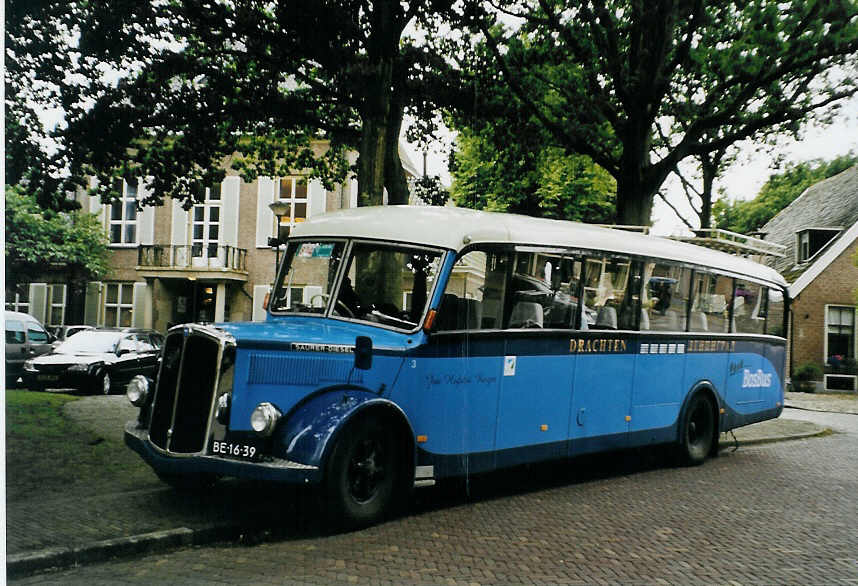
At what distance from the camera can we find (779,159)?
21406 millimetres

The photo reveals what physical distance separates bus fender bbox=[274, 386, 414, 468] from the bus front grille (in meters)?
0.70

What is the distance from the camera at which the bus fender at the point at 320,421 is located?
6.26 m

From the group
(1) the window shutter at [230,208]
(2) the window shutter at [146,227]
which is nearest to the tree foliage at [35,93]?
(1) the window shutter at [230,208]

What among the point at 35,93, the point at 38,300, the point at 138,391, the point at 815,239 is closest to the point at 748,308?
the point at 138,391

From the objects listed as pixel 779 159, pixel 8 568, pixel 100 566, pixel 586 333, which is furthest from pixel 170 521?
pixel 779 159

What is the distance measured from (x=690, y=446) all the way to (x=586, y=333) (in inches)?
128

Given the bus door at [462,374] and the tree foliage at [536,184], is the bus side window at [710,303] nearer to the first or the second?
the bus door at [462,374]

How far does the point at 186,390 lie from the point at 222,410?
464mm

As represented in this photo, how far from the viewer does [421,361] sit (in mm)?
7191

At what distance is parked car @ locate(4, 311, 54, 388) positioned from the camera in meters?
15.7

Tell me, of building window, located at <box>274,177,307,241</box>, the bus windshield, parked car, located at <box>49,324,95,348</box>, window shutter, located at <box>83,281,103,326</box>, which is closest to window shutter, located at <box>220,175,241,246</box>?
building window, located at <box>274,177,307,241</box>

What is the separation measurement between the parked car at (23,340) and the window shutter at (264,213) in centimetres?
1110

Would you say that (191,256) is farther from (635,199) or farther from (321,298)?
(321,298)

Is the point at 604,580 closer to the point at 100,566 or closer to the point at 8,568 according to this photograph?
the point at 100,566
